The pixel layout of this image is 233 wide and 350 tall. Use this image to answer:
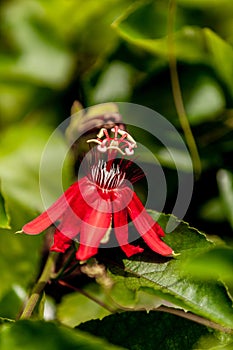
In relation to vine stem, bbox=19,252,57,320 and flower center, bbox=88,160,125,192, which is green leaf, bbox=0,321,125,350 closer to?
vine stem, bbox=19,252,57,320

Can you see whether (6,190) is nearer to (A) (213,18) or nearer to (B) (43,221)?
(B) (43,221)

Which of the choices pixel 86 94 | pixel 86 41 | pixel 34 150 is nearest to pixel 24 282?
pixel 34 150

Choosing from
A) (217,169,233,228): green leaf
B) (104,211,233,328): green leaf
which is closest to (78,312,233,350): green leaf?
(104,211,233,328): green leaf

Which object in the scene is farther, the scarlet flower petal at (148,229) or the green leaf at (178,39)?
the green leaf at (178,39)

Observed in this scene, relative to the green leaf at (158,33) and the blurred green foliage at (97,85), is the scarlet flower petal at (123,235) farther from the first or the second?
the green leaf at (158,33)

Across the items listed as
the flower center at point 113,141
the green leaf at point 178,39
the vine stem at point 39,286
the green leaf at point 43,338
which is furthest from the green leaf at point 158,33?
the green leaf at point 43,338

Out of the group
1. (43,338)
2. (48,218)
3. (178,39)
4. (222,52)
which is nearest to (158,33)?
(178,39)
